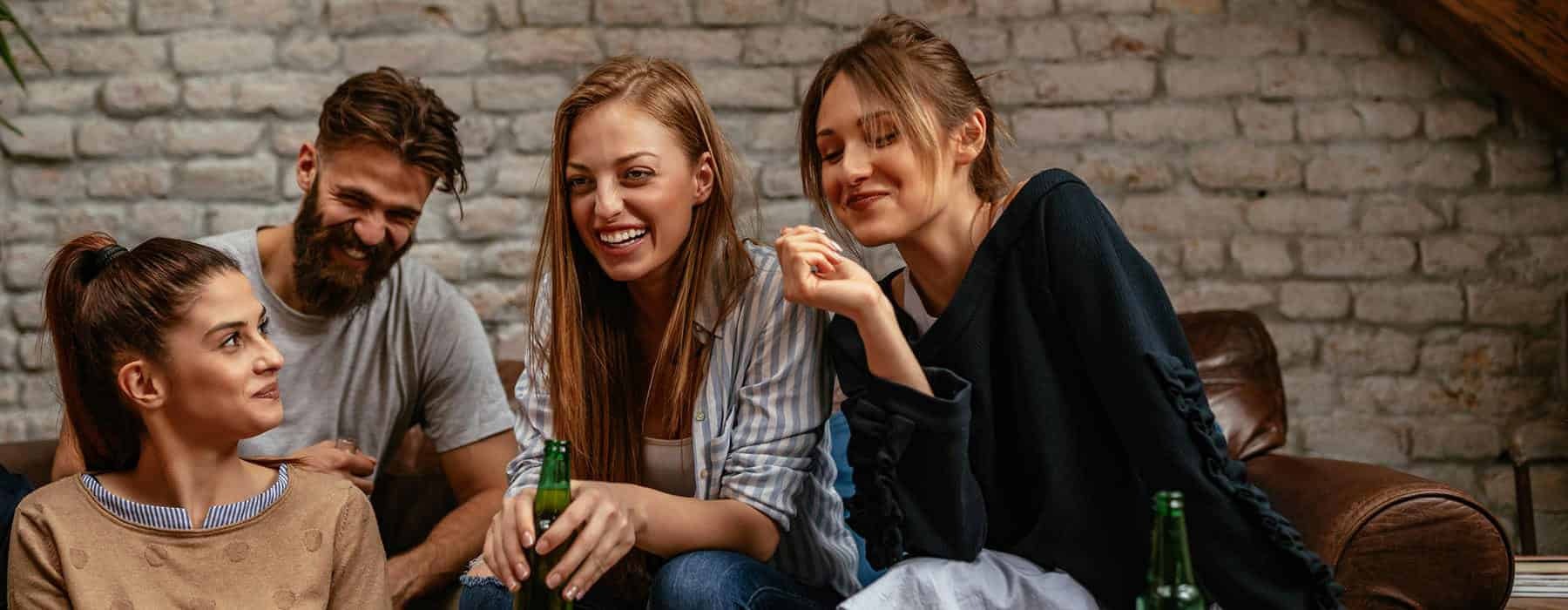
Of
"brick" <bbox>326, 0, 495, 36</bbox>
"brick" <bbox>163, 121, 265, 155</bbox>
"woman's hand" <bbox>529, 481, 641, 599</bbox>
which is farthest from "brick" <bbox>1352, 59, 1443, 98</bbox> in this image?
"brick" <bbox>163, 121, 265, 155</bbox>

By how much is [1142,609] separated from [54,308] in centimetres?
157

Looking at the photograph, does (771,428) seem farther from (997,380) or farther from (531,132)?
(531,132)

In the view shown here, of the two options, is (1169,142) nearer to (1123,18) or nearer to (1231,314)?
(1123,18)

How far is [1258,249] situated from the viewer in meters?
3.38

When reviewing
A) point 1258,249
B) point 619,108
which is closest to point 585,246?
point 619,108

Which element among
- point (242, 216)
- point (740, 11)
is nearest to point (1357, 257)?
point (740, 11)

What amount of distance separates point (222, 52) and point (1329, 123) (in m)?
3.00

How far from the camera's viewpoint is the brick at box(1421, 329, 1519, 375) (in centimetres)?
333

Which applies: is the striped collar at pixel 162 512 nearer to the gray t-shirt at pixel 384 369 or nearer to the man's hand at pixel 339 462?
the man's hand at pixel 339 462

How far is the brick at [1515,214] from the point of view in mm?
3311

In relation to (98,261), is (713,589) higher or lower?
lower

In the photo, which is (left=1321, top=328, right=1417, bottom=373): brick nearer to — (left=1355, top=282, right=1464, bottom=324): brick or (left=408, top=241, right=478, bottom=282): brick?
(left=1355, top=282, right=1464, bottom=324): brick

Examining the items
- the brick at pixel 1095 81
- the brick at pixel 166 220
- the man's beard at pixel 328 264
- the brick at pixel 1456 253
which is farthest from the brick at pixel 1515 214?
the brick at pixel 166 220

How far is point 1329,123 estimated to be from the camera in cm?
335
